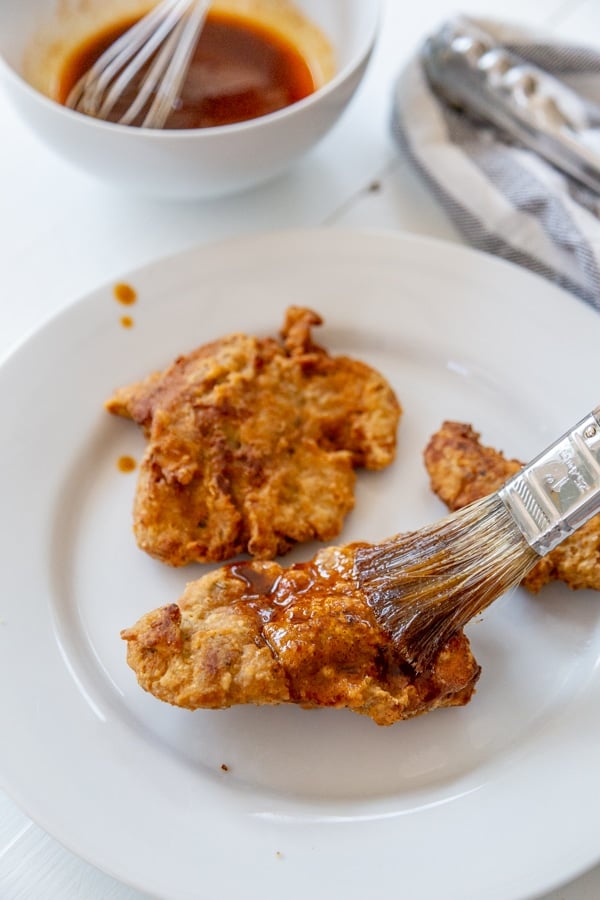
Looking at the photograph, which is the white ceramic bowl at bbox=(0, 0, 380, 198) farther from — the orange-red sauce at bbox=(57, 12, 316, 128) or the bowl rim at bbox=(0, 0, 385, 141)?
the orange-red sauce at bbox=(57, 12, 316, 128)

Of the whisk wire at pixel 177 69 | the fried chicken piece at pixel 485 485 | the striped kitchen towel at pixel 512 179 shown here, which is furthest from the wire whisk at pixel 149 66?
the fried chicken piece at pixel 485 485

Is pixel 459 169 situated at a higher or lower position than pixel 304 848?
higher

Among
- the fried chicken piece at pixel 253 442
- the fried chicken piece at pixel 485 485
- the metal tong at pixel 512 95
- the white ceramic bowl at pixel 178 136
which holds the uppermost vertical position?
the white ceramic bowl at pixel 178 136

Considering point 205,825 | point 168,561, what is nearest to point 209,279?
point 168,561

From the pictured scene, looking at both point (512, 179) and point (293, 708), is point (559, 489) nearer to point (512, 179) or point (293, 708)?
point (293, 708)

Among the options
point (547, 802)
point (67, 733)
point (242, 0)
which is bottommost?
point (547, 802)

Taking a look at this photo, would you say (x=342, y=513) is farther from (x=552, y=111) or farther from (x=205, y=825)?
(x=552, y=111)

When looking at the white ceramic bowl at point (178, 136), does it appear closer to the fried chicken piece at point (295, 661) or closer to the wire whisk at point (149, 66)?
the wire whisk at point (149, 66)
